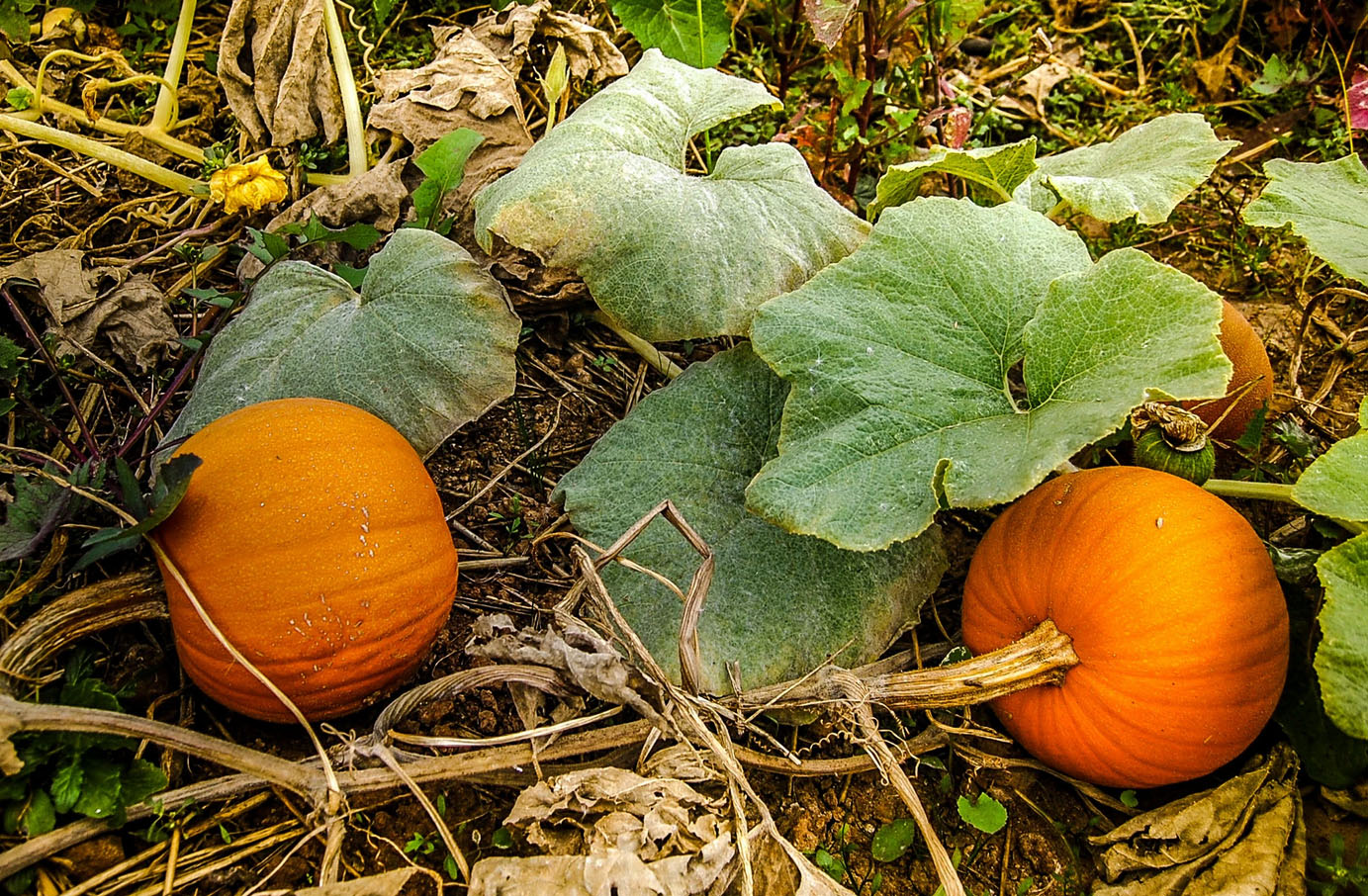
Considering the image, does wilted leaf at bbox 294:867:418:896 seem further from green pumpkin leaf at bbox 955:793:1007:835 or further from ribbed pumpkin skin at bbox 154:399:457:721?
green pumpkin leaf at bbox 955:793:1007:835

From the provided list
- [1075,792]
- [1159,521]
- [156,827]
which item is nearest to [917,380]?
[1159,521]

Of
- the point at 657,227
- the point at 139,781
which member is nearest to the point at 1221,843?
the point at 657,227

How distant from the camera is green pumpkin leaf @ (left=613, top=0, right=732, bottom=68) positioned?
2.35 metres

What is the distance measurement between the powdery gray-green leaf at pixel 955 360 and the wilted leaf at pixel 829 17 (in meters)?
0.60

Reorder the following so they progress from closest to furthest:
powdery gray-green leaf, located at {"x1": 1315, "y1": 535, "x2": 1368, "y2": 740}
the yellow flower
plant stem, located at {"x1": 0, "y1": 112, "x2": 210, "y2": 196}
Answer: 1. powdery gray-green leaf, located at {"x1": 1315, "y1": 535, "x2": 1368, "y2": 740}
2. the yellow flower
3. plant stem, located at {"x1": 0, "y1": 112, "x2": 210, "y2": 196}

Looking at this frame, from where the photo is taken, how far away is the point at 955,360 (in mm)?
1451

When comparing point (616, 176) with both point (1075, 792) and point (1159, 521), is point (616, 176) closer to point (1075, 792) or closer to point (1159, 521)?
point (1159, 521)

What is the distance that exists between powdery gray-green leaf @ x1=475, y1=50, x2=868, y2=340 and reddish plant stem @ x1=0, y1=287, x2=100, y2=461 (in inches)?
29.0

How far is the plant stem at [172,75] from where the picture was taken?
2238 millimetres

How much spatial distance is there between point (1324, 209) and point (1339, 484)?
62 cm

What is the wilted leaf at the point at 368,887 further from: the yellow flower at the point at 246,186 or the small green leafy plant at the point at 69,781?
the yellow flower at the point at 246,186

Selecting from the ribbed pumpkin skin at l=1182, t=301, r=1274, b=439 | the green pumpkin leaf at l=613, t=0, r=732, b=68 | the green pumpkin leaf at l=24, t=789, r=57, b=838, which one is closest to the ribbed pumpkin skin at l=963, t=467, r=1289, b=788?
the ribbed pumpkin skin at l=1182, t=301, r=1274, b=439

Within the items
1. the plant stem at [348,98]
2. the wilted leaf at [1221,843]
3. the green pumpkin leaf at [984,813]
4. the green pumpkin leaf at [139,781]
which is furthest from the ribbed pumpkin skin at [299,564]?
the wilted leaf at [1221,843]

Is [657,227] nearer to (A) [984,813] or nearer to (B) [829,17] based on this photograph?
(B) [829,17]
